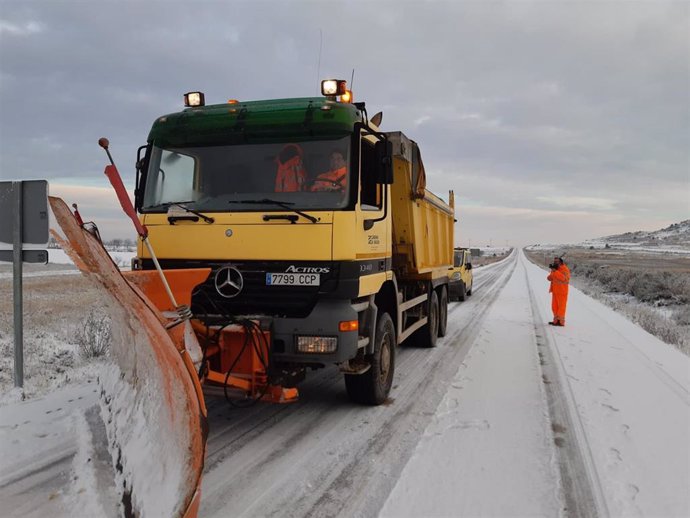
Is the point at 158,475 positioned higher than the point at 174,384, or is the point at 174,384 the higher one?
the point at 174,384

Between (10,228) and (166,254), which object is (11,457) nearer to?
(166,254)

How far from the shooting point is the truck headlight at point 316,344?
13.8ft

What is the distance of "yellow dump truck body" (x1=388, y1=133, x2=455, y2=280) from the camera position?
622 cm

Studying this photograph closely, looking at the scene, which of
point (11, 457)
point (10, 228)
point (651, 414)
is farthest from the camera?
point (10, 228)

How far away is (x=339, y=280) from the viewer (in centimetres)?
425

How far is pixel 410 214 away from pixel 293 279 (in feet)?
8.59

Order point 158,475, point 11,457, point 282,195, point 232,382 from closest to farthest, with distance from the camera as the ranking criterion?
1. point 158,475
2. point 11,457
3. point 232,382
4. point 282,195

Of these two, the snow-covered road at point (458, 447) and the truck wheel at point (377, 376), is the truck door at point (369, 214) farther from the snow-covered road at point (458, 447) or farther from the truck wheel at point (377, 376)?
the snow-covered road at point (458, 447)

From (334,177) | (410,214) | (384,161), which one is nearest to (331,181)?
(334,177)

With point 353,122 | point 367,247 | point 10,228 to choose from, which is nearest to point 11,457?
point 10,228

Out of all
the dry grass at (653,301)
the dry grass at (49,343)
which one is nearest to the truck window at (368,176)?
the dry grass at (49,343)

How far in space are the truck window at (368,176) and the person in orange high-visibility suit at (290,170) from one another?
55 cm

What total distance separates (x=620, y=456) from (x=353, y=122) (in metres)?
3.52

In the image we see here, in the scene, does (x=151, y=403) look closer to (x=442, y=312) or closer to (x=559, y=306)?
(x=442, y=312)
